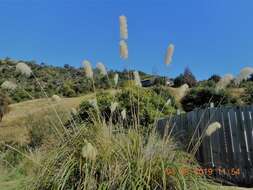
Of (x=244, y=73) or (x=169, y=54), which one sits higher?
(x=169, y=54)

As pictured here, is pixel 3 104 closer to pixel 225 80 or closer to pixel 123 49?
pixel 123 49

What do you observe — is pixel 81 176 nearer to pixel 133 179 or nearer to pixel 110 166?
pixel 110 166

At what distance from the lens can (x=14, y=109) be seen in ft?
106

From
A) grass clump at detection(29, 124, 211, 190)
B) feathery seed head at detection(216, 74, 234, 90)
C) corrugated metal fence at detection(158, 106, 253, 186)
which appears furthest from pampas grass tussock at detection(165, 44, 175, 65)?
corrugated metal fence at detection(158, 106, 253, 186)

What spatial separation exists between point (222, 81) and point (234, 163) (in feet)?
13.0

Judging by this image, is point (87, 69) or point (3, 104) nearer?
point (87, 69)

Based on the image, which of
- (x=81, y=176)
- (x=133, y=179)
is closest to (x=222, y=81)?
(x=133, y=179)

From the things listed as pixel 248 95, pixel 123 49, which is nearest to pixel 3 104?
pixel 248 95

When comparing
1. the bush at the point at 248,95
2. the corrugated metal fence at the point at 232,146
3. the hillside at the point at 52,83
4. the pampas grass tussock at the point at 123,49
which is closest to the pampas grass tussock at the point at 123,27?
the pampas grass tussock at the point at 123,49

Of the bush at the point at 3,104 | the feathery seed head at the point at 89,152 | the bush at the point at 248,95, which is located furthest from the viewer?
the bush at the point at 3,104

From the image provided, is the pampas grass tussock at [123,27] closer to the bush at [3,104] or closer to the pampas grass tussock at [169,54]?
the pampas grass tussock at [169,54]

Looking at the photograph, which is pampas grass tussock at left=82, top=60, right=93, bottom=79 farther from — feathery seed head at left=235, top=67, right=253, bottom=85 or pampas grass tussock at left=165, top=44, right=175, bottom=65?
feathery seed head at left=235, top=67, right=253, bottom=85

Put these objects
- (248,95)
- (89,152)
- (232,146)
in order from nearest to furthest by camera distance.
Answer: (89,152) → (232,146) → (248,95)

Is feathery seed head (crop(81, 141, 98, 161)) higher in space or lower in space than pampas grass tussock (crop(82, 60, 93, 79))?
lower
